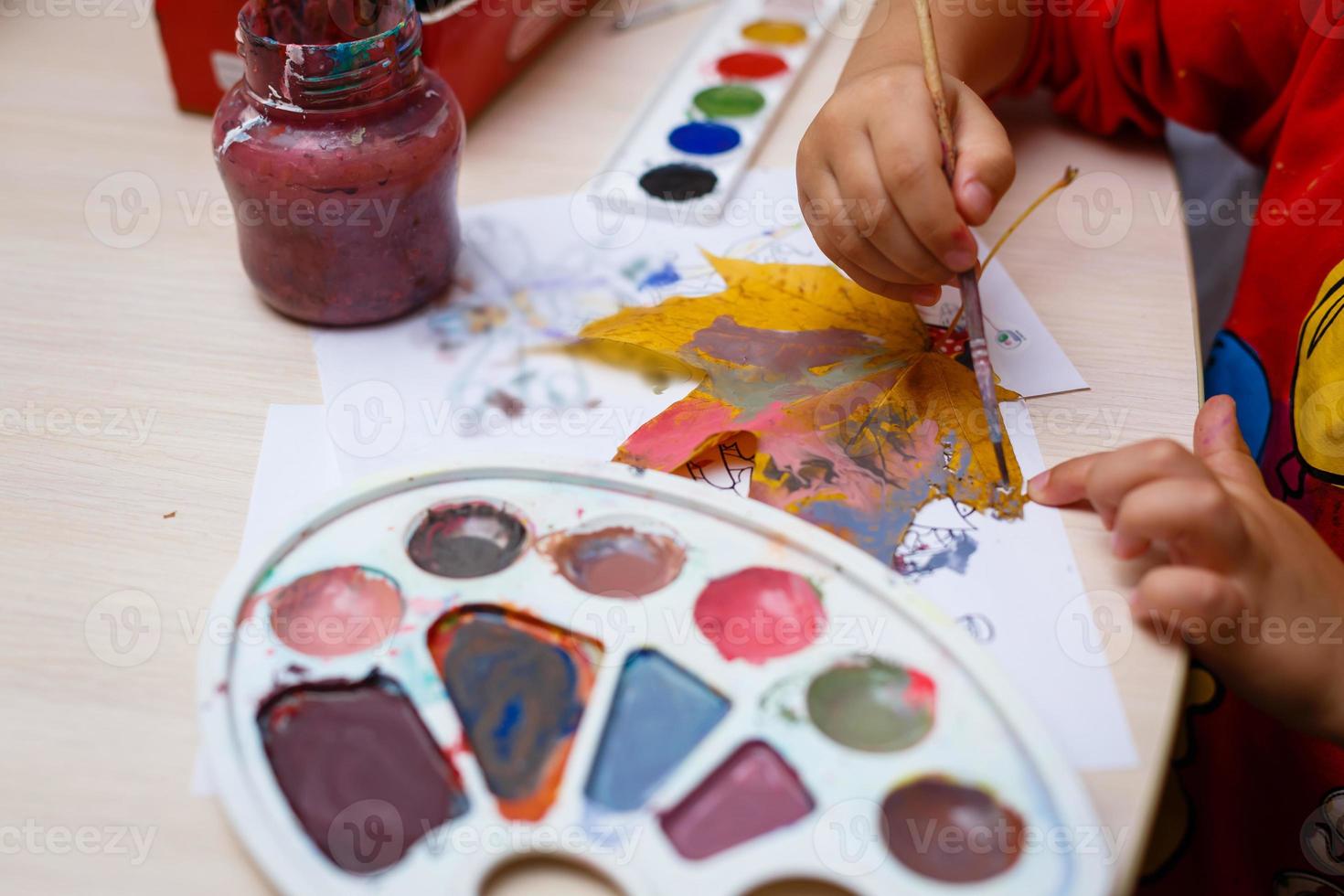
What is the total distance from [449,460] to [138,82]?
0.61m

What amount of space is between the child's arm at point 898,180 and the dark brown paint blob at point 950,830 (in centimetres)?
32

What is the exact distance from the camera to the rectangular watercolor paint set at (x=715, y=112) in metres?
0.86

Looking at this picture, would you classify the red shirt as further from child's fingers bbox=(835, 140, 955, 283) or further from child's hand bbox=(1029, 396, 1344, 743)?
child's fingers bbox=(835, 140, 955, 283)

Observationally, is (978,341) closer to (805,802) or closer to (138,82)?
(805,802)

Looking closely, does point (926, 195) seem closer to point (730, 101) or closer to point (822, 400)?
point (822, 400)

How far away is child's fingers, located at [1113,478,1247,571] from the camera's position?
21.3 inches

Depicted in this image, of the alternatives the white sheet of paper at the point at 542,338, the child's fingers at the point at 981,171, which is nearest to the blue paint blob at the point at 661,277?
Answer: the white sheet of paper at the point at 542,338

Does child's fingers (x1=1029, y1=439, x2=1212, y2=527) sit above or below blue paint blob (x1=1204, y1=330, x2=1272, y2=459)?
above

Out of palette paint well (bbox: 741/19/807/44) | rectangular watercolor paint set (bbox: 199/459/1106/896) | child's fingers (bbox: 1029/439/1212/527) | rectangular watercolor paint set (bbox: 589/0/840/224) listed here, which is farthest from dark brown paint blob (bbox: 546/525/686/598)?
palette paint well (bbox: 741/19/807/44)

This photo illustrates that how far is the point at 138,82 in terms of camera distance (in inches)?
38.4

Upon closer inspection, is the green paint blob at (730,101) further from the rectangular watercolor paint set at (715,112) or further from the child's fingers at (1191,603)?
the child's fingers at (1191,603)

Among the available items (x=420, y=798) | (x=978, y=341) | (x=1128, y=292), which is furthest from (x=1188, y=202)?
(x=420, y=798)

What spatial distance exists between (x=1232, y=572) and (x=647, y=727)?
299 mm

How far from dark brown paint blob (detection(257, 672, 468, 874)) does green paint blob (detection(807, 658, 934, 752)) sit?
0.53 feet
